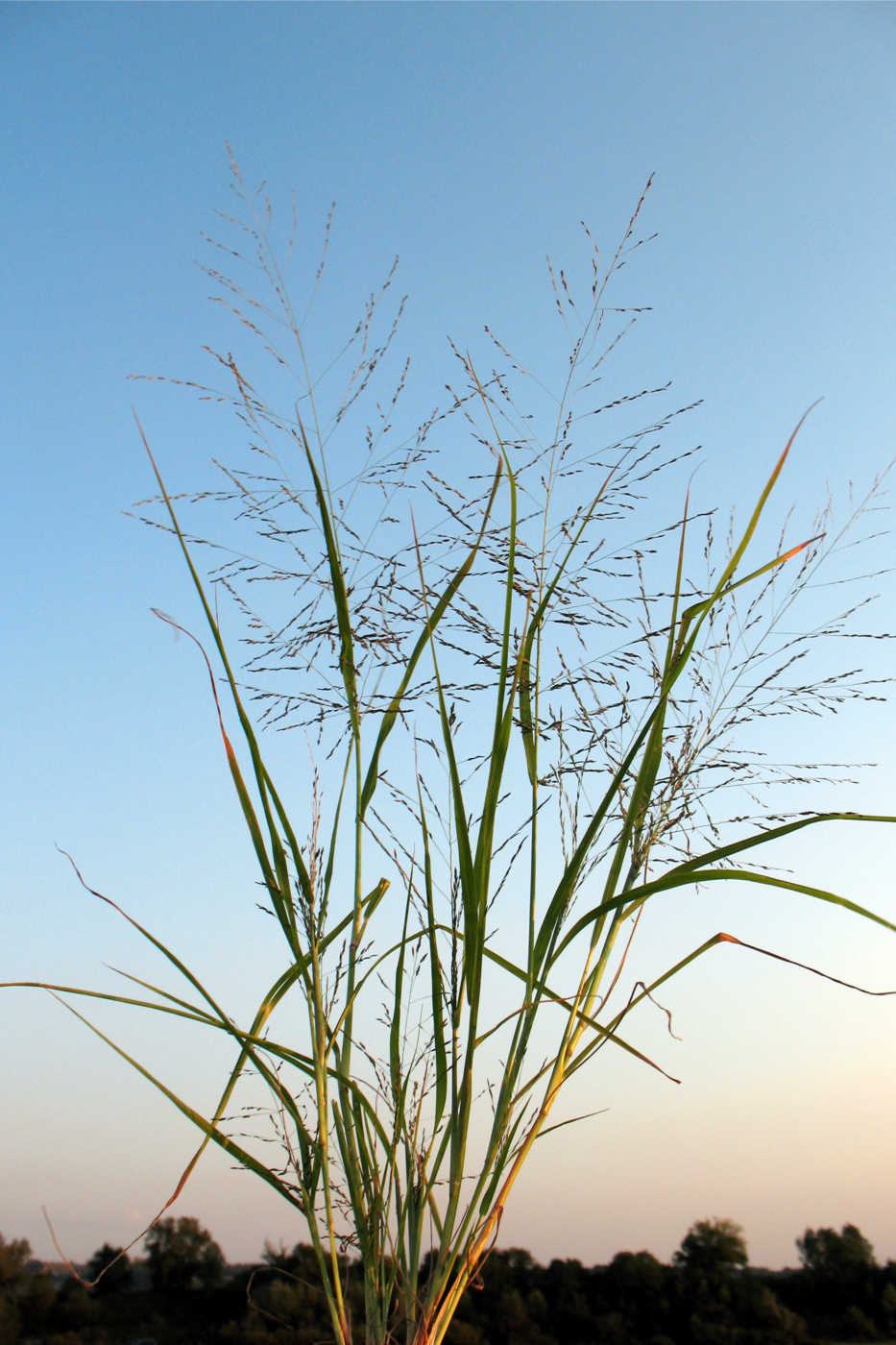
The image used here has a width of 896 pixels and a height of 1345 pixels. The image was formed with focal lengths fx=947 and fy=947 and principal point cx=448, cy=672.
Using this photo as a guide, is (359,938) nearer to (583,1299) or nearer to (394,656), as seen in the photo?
(394,656)

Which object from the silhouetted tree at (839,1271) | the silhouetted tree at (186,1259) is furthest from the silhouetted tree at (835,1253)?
the silhouetted tree at (186,1259)

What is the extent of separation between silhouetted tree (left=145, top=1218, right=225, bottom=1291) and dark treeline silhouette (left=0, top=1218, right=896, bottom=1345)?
0.01 metres

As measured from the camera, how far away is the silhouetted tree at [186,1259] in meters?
8.72

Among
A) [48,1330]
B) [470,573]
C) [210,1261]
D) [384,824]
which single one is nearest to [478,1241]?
[384,824]

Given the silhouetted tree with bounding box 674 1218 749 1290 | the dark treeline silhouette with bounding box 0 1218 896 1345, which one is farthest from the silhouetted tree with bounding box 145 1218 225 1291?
the silhouetted tree with bounding box 674 1218 749 1290

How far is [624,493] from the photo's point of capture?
39.6 inches

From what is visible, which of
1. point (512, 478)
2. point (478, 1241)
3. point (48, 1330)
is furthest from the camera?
point (48, 1330)

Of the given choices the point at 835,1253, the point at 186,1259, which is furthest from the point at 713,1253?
the point at 186,1259

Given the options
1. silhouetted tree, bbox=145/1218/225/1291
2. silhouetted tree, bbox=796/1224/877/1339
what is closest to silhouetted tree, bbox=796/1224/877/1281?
silhouetted tree, bbox=796/1224/877/1339

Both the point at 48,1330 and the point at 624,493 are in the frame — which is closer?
the point at 624,493

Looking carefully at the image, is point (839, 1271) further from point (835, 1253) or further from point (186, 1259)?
point (186, 1259)

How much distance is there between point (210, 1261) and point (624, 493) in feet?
33.8

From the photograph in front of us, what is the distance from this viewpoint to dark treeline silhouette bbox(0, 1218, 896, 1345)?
8.73m

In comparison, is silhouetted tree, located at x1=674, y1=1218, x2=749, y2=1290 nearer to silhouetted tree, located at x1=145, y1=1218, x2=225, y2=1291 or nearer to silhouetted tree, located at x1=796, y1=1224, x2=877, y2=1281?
silhouetted tree, located at x1=796, y1=1224, x2=877, y2=1281
